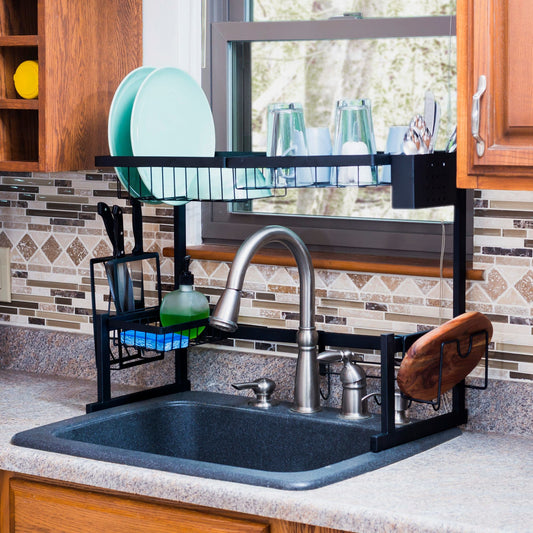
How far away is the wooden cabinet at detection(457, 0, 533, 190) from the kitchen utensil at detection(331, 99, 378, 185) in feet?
0.87

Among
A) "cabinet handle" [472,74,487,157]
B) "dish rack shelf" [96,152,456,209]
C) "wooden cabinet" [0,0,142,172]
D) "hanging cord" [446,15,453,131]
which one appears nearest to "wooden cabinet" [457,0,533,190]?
"cabinet handle" [472,74,487,157]

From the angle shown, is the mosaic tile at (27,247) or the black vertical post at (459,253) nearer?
the black vertical post at (459,253)

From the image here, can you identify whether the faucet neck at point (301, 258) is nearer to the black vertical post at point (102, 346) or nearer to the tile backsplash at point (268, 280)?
the tile backsplash at point (268, 280)

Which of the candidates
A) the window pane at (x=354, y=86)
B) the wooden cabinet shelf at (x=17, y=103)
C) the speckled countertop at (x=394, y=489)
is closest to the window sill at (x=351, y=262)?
the window pane at (x=354, y=86)

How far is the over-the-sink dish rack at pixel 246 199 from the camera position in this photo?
73.2 inches

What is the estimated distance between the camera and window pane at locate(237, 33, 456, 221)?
226cm

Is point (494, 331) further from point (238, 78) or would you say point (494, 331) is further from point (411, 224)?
point (238, 78)

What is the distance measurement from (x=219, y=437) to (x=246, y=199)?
529mm

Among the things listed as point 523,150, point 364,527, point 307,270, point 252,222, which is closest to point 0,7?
point 252,222

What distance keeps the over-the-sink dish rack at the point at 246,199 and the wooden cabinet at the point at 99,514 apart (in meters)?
0.27

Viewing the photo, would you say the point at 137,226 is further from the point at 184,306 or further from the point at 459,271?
A: the point at 459,271

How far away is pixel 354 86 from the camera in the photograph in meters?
2.35

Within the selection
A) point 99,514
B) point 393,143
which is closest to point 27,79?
point 393,143

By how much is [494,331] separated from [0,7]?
1278mm
